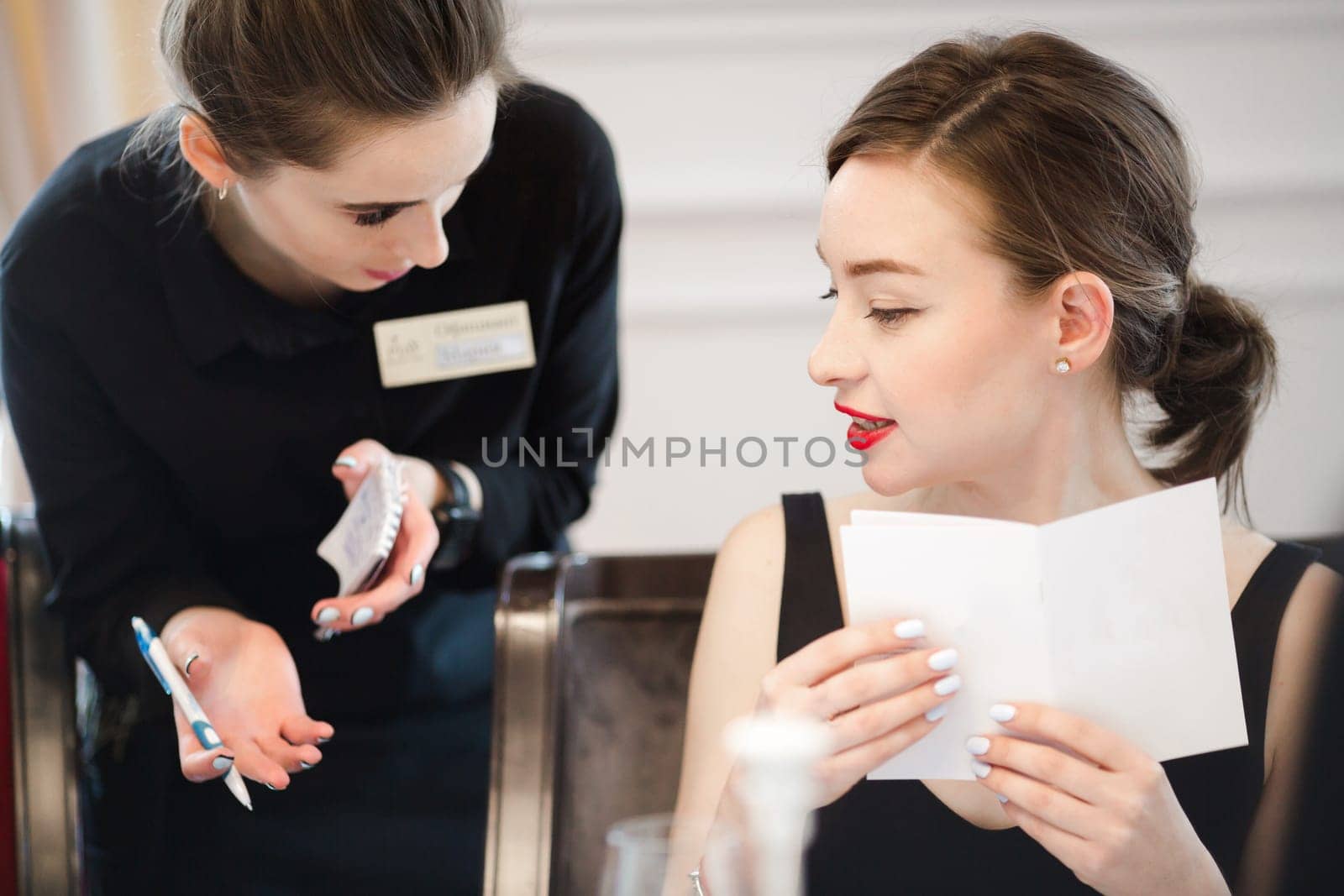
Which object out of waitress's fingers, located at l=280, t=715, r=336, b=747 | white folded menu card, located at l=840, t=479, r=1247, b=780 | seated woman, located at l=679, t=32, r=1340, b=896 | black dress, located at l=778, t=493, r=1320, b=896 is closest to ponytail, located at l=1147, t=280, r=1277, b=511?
seated woman, located at l=679, t=32, r=1340, b=896

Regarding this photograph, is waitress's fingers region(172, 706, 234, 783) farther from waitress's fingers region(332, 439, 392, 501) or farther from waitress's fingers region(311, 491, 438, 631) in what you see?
waitress's fingers region(332, 439, 392, 501)

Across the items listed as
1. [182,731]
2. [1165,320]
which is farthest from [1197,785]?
[182,731]

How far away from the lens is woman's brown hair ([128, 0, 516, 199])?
100cm

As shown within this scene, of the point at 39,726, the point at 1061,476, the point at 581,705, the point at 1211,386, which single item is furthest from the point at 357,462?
the point at 1211,386

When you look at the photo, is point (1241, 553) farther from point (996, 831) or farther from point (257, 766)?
point (257, 766)

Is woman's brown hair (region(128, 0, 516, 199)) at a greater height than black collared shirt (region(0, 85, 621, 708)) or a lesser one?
greater

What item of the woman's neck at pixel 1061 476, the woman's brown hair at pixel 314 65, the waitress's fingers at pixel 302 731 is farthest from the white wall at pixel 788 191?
the waitress's fingers at pixel 302 731

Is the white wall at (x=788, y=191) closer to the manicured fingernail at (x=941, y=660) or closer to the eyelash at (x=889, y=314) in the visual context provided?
the eyelash at (x=889, y=314)

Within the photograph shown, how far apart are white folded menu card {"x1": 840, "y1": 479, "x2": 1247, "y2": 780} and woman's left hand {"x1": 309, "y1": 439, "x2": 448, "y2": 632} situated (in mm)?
416

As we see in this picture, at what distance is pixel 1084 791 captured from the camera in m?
0.89

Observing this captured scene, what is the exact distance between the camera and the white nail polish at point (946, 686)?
90 cm

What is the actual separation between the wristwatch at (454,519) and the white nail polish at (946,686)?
1.80 feet

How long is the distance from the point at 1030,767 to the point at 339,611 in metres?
0.57

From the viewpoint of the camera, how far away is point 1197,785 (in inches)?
41.8
